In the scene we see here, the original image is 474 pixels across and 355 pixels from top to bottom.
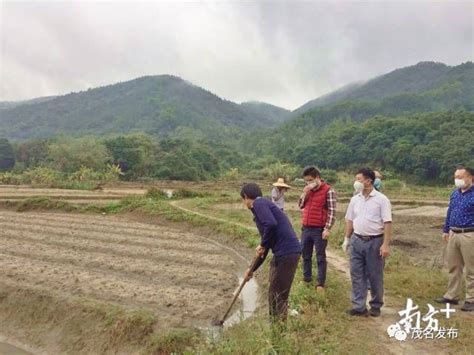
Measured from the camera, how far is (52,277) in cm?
930

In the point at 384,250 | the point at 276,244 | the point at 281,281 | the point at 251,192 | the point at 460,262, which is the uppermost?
the point at 251,192

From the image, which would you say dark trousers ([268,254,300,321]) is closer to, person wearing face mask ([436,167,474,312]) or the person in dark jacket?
the person in dark jacket

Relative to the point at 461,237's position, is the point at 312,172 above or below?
above

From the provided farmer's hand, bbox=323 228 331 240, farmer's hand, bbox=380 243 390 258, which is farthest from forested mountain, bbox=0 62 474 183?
farmer's hand, bbox=380 243 390 258

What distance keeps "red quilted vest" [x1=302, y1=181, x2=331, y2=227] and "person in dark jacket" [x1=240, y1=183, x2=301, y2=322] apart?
5.82 ft

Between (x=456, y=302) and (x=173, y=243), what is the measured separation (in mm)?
9117

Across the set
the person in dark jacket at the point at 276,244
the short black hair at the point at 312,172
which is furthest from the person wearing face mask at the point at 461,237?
the person in dark jacket at the point at 276,244

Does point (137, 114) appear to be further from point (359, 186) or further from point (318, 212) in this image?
point (359, 186)

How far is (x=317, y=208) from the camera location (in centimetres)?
702

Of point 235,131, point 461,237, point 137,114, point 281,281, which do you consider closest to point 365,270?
point 461,237

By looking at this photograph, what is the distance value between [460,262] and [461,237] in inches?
18.0

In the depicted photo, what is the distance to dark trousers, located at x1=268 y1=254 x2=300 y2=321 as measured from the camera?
17.3ft

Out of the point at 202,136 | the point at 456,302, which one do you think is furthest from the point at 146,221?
the point at 202,136

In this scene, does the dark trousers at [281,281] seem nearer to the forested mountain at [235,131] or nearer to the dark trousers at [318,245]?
the dark trousers at [318,245]
